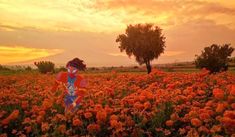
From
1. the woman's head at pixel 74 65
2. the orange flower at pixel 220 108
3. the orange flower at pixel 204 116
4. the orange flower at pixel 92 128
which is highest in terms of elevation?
the woman's head at pixel 74 65

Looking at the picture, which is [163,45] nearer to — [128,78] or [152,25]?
[152,25]

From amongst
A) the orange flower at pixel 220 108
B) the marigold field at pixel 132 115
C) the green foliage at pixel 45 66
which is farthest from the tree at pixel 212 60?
the orange flower at pixel 220 108

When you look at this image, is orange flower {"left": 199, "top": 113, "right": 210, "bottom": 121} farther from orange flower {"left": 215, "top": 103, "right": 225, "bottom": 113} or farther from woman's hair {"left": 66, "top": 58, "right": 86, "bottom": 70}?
woman's hair {"left": 66, "top": 58, "right": 86, "bottom": 70}

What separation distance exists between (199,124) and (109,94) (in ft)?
14.6

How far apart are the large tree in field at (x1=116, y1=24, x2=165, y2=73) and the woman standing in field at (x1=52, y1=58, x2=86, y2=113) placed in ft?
164

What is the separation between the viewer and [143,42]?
6112 centimetres

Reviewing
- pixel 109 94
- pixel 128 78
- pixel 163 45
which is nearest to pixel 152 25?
pixel 163 45

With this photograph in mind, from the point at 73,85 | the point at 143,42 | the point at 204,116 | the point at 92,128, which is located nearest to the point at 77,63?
the point at 73,85

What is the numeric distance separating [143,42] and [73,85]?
50.5m

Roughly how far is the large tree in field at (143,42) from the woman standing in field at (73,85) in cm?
4993

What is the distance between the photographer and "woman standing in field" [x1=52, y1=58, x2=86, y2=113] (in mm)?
10758

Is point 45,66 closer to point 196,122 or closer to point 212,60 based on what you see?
point 212,60

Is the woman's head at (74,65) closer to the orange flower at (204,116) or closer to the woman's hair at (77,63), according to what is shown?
the woman's hair at (77,63)

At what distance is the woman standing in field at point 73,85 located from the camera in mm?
10758
